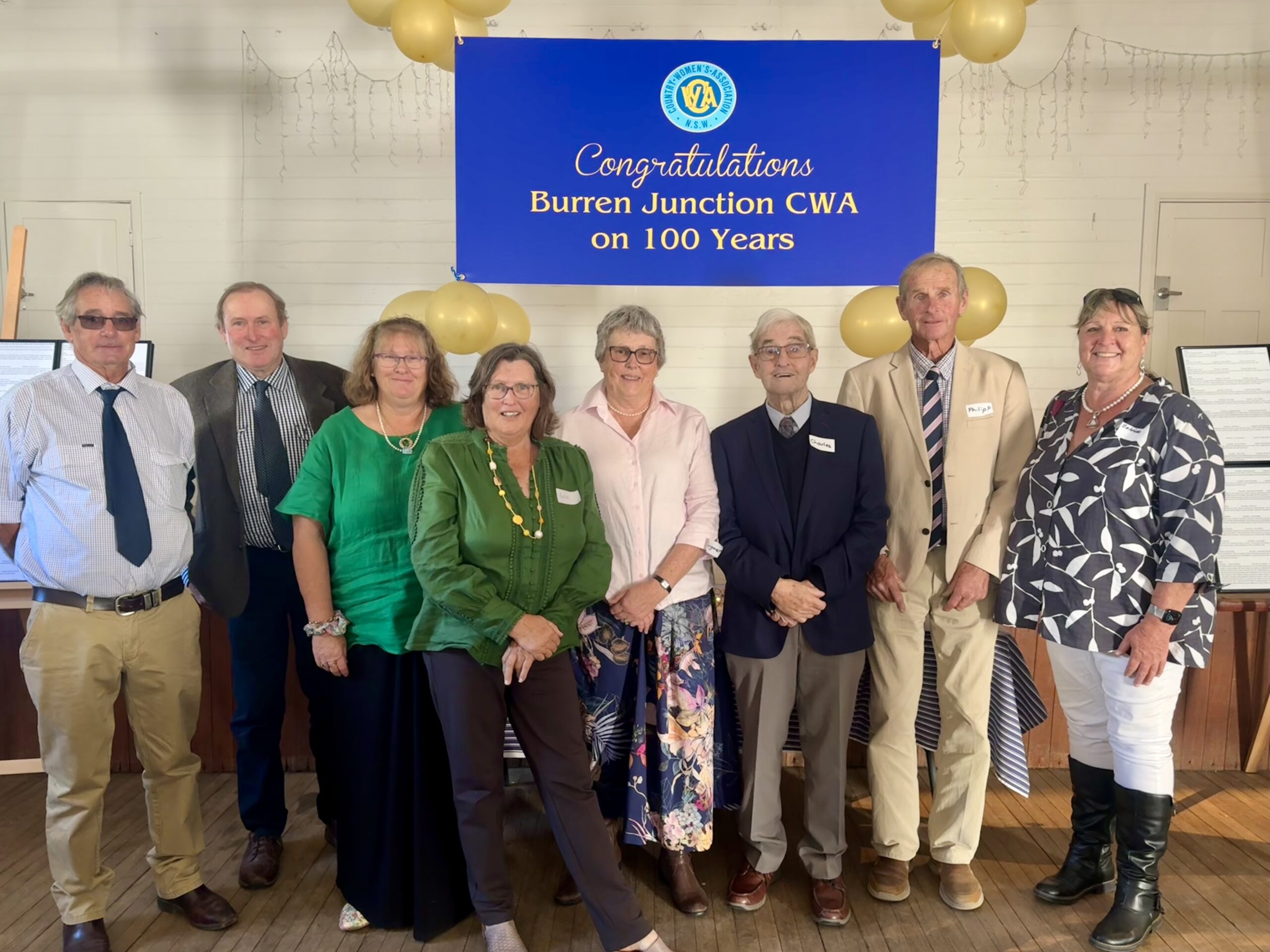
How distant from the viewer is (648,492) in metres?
2.51

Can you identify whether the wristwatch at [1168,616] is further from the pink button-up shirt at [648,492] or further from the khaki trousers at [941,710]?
the pink button-up shirt at [648,492]

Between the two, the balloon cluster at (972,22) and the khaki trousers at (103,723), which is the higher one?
the balloon cluster at (972,22)

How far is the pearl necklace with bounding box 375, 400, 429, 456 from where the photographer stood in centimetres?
240

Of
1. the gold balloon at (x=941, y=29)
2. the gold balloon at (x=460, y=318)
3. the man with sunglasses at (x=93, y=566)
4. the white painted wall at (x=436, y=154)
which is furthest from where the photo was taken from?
the white painted wall at (x=436, y=154)

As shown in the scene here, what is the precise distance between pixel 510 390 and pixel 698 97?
6.43ft

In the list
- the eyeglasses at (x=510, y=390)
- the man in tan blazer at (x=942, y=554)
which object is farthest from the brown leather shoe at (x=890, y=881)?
the eyeglasses at (x=510, y=390)

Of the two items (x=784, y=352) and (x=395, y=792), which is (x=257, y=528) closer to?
→ (x=395, y=792)

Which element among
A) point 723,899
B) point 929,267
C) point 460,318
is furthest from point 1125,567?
point 460,318

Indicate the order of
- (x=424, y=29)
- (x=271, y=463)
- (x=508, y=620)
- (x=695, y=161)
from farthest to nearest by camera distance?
1. (x=695, y=161)
2. (x=424, y=29)
3. (x=271, y=463)
4. (x=508, y=620)

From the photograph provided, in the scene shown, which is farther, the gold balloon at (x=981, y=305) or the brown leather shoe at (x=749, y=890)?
the gold balloon at (x=981, y=305)

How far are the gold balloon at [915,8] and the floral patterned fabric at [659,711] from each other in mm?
2644

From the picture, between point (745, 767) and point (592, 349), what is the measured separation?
119 inches

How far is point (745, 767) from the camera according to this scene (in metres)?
2.60

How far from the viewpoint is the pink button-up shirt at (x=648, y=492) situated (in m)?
2.51
